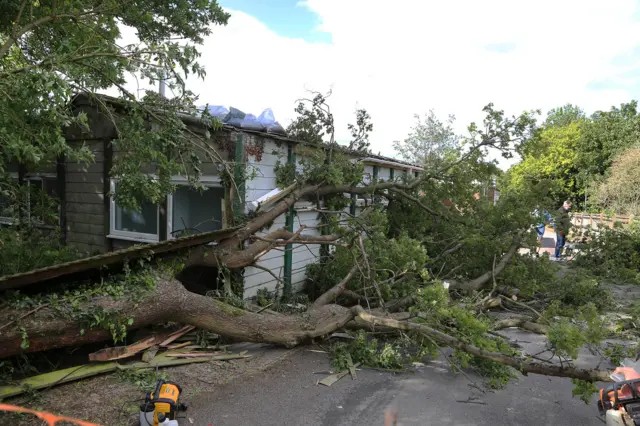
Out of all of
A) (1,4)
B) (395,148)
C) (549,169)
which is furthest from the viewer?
(395,148)

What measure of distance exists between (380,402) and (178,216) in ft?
15.9

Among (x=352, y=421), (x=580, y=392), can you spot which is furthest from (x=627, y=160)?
(x=352, y=421)

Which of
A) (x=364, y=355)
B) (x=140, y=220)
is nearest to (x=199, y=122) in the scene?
(x=140, y=220)

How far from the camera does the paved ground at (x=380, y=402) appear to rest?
147 inches

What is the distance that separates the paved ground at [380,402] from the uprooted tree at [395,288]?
288mm

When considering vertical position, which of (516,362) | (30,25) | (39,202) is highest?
(30,25)

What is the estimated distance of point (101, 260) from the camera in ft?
12.5

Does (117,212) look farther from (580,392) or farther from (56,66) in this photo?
(580,392)

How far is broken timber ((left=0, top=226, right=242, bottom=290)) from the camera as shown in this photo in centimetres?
330

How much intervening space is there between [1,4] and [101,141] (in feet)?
8.17

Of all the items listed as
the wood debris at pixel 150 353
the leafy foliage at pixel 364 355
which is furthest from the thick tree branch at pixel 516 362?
the wood debris at pixel 150 353

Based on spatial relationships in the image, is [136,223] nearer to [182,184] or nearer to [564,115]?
[182,184]

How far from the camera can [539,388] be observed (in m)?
4.55

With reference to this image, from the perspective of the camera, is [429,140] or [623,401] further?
[429,140]
